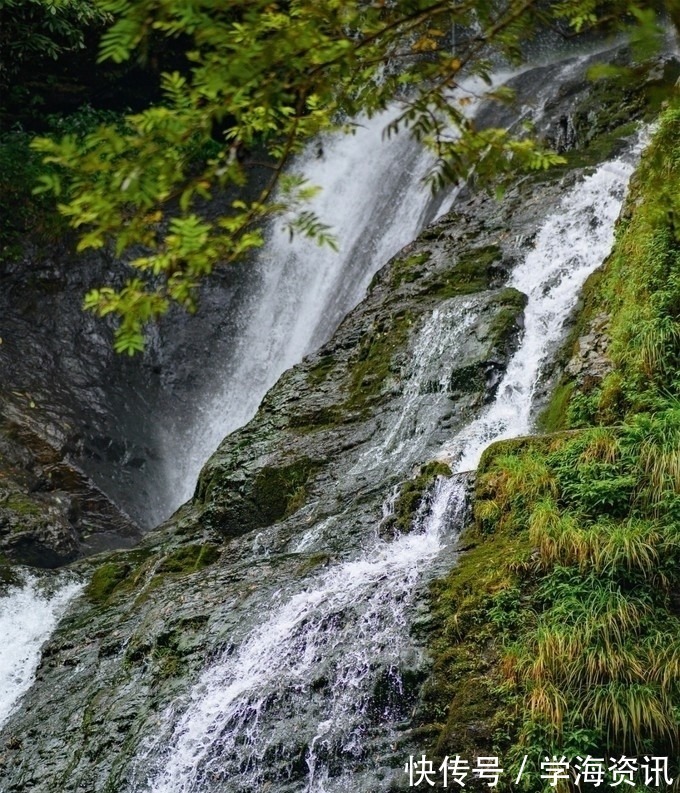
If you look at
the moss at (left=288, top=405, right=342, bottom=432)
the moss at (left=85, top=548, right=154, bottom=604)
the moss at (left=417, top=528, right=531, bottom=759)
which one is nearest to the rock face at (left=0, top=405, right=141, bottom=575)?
the moss at (left=85, top=548, right=154, bottom=604)

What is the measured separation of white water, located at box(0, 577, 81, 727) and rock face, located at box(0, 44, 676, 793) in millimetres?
280

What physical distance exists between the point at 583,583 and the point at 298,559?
304 centimetres

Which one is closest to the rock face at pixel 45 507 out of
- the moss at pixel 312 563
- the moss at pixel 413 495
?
the moss at pixel 312 563

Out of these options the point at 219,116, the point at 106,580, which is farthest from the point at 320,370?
the point at 219,116

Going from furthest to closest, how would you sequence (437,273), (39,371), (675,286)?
1. (39,371)
2. (437,273)
3. (675,286)

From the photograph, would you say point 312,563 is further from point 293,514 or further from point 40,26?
point 40,26

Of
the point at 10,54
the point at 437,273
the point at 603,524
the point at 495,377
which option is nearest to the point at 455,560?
the point at 603,524

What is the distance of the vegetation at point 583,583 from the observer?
5.41 m

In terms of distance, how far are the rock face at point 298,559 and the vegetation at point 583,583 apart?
43cm

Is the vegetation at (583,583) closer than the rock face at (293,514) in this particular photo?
Yes

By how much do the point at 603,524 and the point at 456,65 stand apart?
376 cm

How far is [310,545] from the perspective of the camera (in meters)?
9.05

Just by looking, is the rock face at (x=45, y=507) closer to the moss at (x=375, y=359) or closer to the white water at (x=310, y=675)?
the moss at (x=375, y=359)

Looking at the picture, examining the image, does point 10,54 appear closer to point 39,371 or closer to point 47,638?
point 39,371
